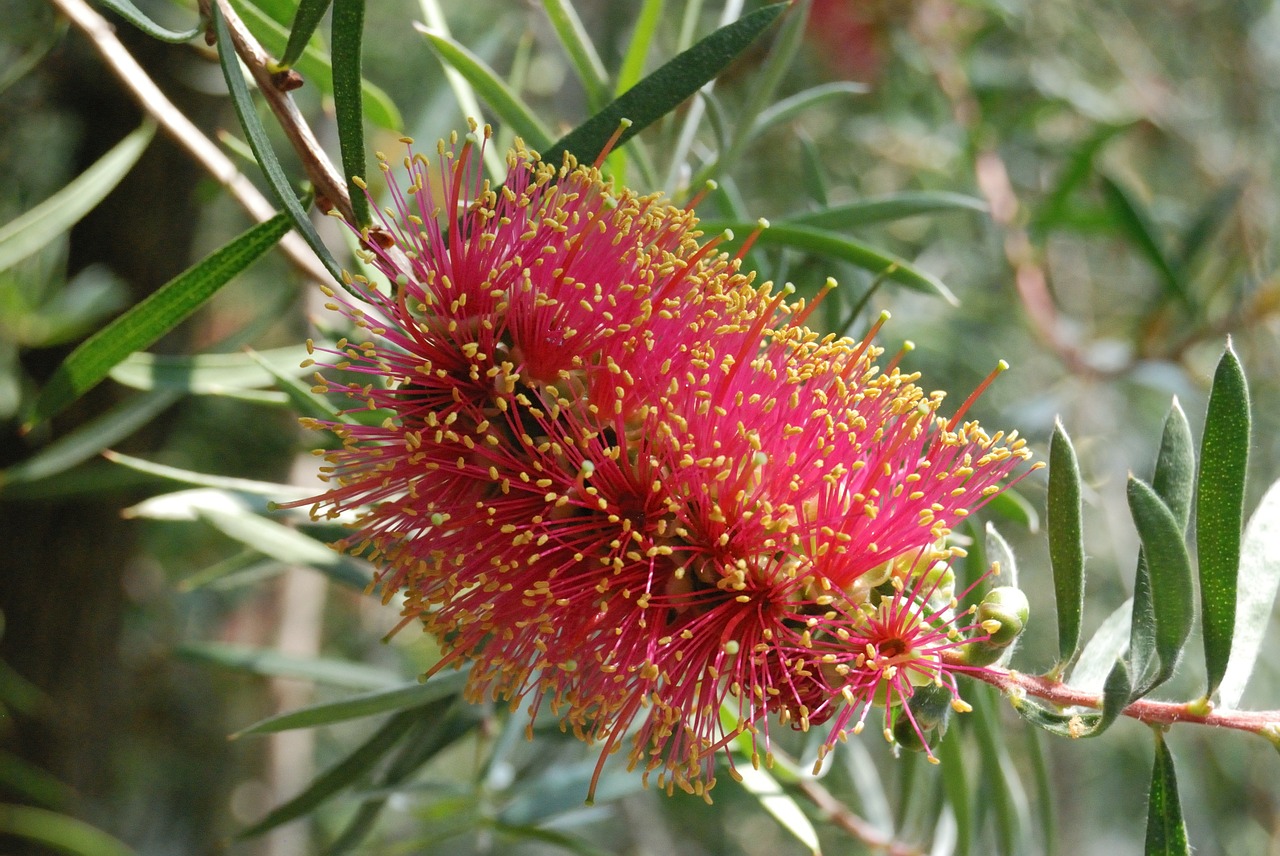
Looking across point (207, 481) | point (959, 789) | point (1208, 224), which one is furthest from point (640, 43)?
point (1208, 224)

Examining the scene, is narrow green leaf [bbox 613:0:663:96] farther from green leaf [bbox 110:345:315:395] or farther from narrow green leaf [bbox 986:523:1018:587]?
narrow green leaf [bbox 986:523:1018:587]

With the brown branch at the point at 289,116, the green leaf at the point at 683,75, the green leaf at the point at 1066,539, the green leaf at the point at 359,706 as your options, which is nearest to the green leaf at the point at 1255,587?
the green leaf at the point at 1066,539

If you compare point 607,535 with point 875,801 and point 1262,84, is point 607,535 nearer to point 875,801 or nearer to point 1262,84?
point 875,801

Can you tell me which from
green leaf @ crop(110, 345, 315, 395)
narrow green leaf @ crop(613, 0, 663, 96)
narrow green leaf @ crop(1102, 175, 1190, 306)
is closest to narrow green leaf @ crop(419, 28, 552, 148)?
narrow green leaf @ crop(613, 0, 663, 96)

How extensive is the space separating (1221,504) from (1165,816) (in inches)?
8.9

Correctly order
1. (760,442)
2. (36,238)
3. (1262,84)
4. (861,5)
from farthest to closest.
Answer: (1262,84)
(861,5)
(36,238)
(760,442)

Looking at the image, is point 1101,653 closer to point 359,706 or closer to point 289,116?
point 359,706

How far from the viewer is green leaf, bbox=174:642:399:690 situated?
1.28 metres

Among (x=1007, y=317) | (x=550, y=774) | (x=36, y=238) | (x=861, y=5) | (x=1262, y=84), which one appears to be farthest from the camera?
(x=1262, y=84)

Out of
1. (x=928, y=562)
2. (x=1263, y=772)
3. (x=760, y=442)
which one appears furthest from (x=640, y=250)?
(x=1263, y=772)

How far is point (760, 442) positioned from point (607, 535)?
147 mm

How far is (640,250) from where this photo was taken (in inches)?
33.2

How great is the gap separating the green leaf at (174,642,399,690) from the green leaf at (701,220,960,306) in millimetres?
752

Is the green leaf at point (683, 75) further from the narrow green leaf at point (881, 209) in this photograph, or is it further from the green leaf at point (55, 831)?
the green leaf at point (55, 831)
